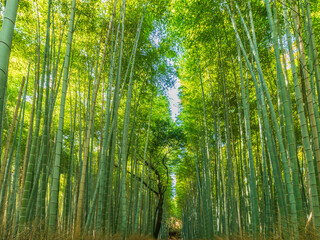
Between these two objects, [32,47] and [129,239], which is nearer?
[129,239]

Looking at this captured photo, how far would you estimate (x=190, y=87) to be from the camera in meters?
6.99

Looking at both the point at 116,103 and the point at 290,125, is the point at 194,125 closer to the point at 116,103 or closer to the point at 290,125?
the point at 116,103

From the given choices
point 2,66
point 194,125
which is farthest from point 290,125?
point 194,125

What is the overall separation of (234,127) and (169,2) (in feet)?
15.1

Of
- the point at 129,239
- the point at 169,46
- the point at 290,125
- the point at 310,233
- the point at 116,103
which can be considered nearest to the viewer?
the point at 310,233

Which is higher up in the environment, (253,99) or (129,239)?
(253,99)

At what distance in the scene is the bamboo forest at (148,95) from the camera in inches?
80.7

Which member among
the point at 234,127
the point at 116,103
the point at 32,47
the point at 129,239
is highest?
the point at 32,47

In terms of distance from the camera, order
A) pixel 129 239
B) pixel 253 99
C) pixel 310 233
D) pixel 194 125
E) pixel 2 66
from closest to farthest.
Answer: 1. pixel 2 66
2. pixel 310 233
3. pixel 129 239
4. pixel 253 99
5. pixel 194 125

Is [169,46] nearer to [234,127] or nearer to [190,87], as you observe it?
[190,87]

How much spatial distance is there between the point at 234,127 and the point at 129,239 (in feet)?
16.8

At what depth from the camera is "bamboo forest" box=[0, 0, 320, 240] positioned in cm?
205

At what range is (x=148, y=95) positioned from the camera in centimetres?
A: 659

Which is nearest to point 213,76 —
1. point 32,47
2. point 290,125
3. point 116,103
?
point 116,103
